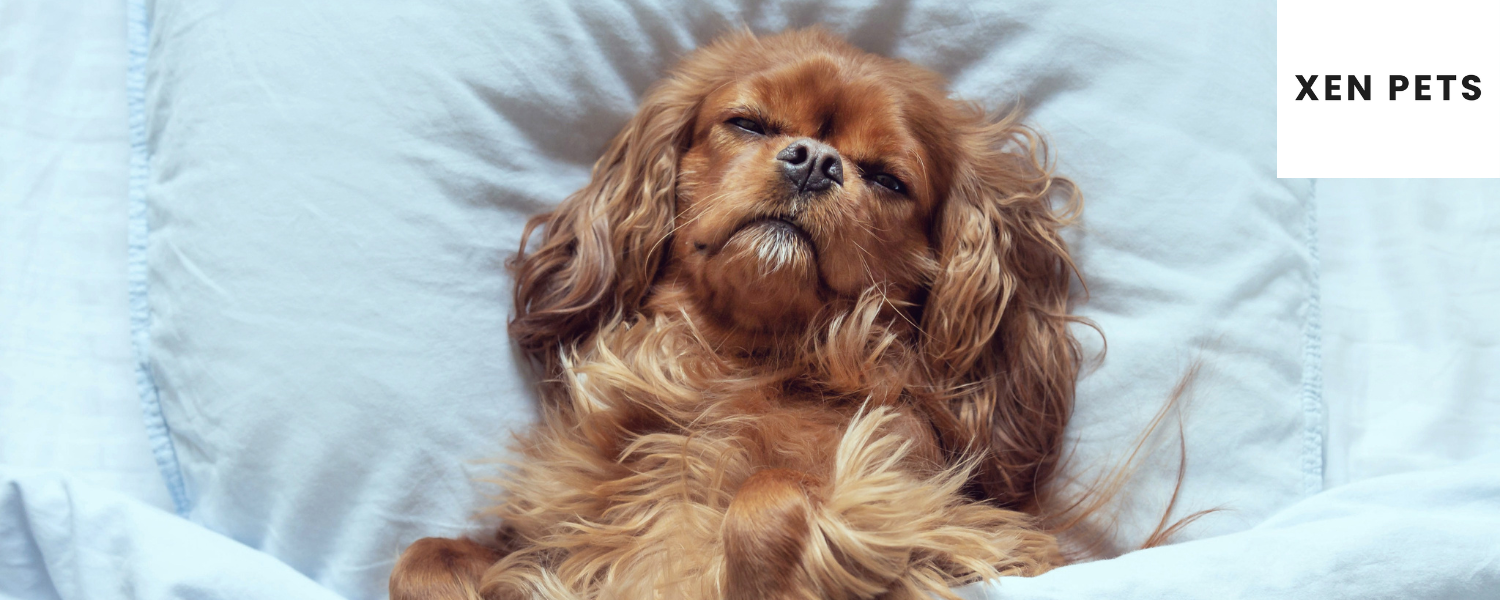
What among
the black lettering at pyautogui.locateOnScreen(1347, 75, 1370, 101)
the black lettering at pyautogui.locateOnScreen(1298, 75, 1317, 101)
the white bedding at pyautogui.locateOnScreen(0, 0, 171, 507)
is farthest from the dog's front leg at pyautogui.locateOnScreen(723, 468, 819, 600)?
the black lettering at pyautogui.locateOnScreen(1347, 75, 1370, 101)

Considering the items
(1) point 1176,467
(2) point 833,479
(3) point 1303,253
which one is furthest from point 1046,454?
(3) point 1303,253

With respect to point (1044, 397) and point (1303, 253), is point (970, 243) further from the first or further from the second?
point (1303, 253)

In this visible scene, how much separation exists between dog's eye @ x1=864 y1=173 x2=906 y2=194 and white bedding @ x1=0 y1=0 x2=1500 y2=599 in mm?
622

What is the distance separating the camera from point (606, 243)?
1.60m

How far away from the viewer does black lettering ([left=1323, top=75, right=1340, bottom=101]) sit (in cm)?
188

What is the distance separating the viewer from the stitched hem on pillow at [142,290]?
1.72 m

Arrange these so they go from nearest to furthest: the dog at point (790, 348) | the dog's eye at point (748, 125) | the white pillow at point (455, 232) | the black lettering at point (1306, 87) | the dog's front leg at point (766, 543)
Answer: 1. the dog's front leg at point (766, 543)
2. the dog at point (790, 348)
3. the dog's eye at point (748, 125)
4. the white pillow at point (455, 232)
5. the black lettering at point (1306, 87)

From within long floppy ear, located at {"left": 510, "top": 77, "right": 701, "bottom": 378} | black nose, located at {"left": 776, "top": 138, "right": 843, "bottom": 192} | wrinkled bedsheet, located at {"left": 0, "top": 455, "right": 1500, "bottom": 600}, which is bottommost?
wrinkled bedsheet, located at {"left": 0, "top": 455, "right": 1500, "bottom": 600}

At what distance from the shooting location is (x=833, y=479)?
4.32 feet

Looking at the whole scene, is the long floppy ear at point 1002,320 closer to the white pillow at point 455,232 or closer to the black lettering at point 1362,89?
the white pillow at point 455,232

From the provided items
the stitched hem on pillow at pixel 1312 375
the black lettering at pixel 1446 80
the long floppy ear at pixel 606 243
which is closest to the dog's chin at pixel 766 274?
the long floppy ear at pixel 606 243

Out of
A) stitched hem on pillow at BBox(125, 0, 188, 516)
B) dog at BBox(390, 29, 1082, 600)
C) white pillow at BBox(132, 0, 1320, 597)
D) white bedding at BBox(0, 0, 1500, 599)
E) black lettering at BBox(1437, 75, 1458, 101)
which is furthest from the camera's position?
black lettering at BBox(1437, 75, 1458, 101)

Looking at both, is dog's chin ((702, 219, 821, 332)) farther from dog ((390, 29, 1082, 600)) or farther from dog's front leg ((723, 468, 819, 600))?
dog's front leg ((723, 468, 819, 600))

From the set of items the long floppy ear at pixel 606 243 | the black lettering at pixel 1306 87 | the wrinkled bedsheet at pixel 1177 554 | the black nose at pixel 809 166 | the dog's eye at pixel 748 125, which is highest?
the dog's eye at pixel 748 125
